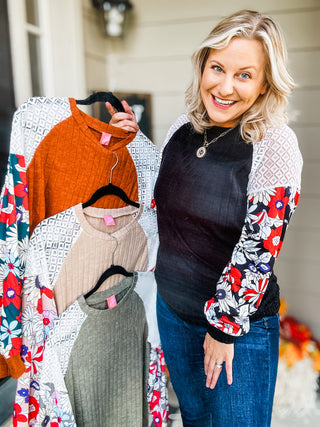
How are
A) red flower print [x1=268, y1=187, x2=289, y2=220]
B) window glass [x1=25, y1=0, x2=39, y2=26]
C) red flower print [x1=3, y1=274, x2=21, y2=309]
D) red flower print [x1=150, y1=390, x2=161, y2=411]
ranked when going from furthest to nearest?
window glass [x1=25, y1=0, x2=39, y2=26] < red flower print [x1=150, y1=390, x2=161, y2=411] < red flower print [x1=3, y1=274, x2=21, y2=309] < red flower print [x1=268, y1=187, x2=289, y2=220]

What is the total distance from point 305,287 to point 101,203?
1.70 m

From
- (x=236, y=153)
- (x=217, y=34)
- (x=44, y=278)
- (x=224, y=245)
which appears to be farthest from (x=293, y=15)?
(x=44, y=278)

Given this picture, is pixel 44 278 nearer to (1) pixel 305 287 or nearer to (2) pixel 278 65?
(2) pixel 278 65

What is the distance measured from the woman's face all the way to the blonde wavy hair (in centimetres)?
2

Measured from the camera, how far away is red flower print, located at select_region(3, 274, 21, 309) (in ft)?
3.08

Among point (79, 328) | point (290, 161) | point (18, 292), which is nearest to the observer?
point (290, 161)

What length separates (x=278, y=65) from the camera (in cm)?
88

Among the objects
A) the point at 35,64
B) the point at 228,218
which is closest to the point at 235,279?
the point at 228,218

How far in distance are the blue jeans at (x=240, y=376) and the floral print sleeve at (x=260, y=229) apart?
4.3 inches

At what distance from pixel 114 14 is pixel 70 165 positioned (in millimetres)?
1501

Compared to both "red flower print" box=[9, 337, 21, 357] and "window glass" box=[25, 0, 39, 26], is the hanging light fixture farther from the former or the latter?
"red flower print" box=[9, 337, 21, 357]

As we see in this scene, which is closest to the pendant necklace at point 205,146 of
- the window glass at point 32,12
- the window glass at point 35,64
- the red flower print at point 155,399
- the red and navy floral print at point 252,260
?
the red and navy floral print at point 252,260

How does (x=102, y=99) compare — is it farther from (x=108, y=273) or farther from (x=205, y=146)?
(x=108, y=273)

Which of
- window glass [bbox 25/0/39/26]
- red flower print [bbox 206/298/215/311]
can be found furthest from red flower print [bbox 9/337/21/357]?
window glass [bbox 25/0/39/26]
